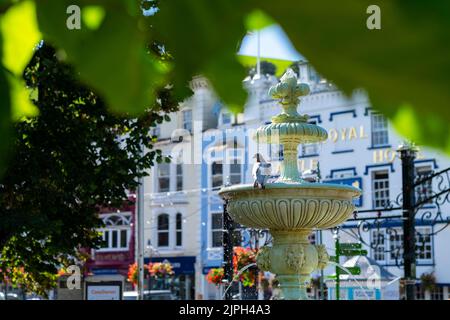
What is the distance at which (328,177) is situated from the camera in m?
26.1

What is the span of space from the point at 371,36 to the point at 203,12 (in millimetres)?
124

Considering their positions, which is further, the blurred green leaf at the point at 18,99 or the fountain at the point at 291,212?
the fountain at the point at 291,212

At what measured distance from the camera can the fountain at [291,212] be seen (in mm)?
8586

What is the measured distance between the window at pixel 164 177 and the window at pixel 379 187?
29.6 ft

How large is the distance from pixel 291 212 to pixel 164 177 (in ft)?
78.3

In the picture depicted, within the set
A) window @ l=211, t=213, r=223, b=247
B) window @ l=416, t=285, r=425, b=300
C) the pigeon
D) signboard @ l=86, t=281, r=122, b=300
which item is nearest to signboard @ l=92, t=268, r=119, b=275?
window @ l=211, t=213, r=223, b=247

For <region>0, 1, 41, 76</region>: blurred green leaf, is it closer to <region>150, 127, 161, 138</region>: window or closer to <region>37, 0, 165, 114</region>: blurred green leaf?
<region>37, 0, 165, 114</region>: blurred green leaf

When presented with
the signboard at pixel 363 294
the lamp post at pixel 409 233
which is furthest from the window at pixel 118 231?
the lamp post at pixel 409 233

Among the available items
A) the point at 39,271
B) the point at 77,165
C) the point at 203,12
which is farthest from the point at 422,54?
the point at 39,271

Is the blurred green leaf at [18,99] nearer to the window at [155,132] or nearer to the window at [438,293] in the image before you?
the window at [155,132]

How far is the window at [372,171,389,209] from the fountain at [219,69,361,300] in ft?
54.6

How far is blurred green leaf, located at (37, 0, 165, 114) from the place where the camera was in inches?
22.0

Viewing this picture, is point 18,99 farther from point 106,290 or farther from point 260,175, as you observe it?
point 106,290
